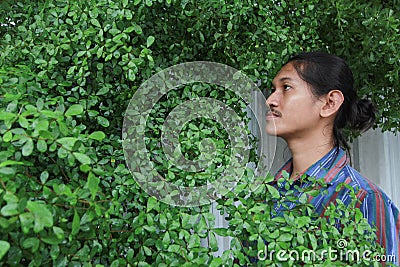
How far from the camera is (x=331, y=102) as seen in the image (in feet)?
4.18

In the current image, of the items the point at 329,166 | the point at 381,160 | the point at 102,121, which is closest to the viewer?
the point at 102,121

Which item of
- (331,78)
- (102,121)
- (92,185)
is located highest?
(331,78)

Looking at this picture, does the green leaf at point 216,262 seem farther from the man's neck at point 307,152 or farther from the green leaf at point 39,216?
the man's neck at point 307,152

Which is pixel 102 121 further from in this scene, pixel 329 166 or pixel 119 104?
pixel 329 166

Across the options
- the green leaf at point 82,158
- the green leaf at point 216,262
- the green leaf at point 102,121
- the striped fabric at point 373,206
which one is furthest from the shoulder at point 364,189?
the green leaf at point 82,158

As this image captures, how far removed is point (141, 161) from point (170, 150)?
0.07 metres

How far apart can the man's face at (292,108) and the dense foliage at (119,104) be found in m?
0.06

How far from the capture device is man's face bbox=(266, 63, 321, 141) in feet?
4.10

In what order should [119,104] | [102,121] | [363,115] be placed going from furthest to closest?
[363,115], [119,104], [102,121]

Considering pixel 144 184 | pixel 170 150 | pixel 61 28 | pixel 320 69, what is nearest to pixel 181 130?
pixel 170 150

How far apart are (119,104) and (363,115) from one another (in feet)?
2.27

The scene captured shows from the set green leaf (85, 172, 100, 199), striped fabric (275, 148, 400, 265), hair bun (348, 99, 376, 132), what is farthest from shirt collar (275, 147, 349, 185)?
green leaf (85, 172, 100, 199)

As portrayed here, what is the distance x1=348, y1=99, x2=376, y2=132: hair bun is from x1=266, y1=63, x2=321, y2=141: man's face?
0.51 ft

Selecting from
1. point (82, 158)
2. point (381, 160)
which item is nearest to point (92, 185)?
point (82, 158)
